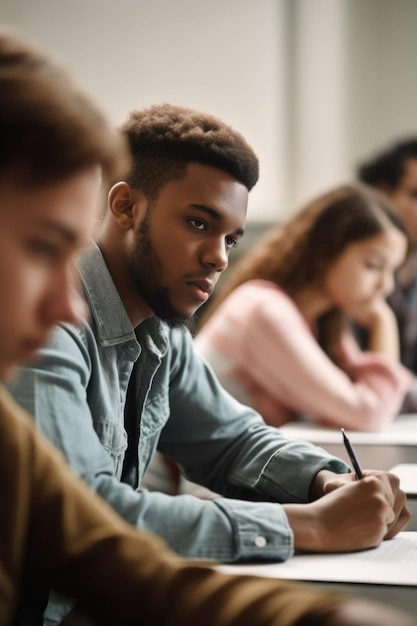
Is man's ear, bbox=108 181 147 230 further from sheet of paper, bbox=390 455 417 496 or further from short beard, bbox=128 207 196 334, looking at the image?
sheet of paper, bbox=390 455 417 496

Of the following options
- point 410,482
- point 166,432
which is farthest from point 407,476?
point 166,432

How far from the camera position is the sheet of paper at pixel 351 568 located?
2.77 feet

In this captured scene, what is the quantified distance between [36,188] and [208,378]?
0.72 m

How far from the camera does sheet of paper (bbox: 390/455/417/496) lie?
4.07 ft

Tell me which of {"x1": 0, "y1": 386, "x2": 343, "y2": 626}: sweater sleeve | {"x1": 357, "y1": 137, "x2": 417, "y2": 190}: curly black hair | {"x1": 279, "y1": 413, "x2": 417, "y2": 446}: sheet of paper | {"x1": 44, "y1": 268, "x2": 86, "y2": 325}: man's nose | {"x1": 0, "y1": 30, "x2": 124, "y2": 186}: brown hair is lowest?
{"x1": 279, "y1": 413, "x2": 417, "y2": 446}: sheet of paper

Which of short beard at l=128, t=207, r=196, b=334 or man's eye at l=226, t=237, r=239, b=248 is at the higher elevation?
man's eye at l=226, t=237, r=239, b=248

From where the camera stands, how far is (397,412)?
222 cm

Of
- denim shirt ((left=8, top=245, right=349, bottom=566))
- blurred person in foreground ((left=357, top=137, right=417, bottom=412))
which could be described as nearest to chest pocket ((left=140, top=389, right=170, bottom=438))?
denim shirt ((left=8, top=245, right=349, bottom=566))

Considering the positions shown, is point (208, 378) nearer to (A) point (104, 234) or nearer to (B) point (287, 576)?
(A) point (104, 234)

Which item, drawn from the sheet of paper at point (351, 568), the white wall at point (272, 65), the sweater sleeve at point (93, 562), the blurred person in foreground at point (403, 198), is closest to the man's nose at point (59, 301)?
the sweater sleeve at point (93, 562)

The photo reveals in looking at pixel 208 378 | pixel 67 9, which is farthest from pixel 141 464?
pixel 67 9

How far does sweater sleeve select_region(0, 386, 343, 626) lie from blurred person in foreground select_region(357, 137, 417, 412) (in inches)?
93.8

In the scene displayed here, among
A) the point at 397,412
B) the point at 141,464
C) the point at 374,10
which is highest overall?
the point at 374,10

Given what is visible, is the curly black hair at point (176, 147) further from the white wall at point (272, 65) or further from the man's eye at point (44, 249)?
the white wall at point (272, 65)
